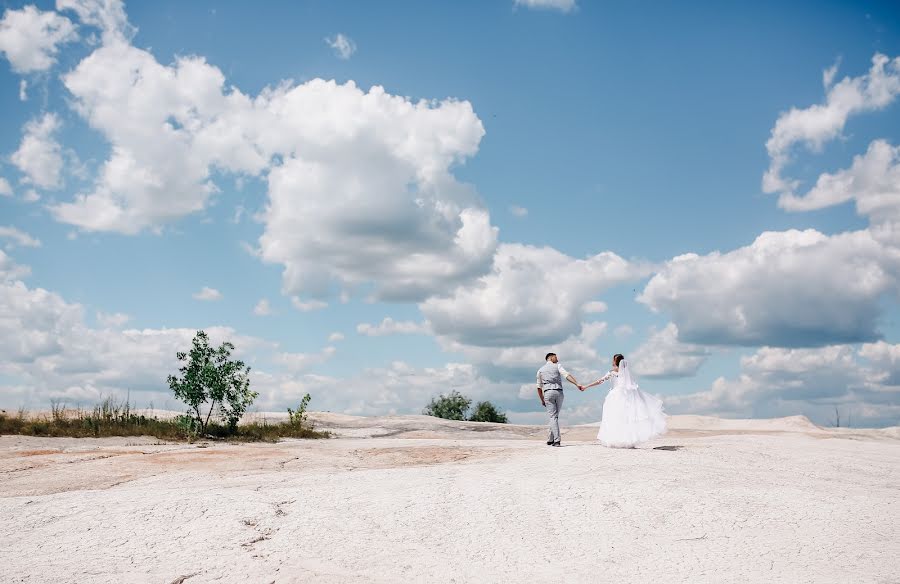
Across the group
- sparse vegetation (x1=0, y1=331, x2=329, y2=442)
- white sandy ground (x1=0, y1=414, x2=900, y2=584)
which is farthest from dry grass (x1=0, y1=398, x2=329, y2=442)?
white sandy ground (x1=0, y1=414, x2=900, y2=584)

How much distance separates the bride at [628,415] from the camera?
551 inches

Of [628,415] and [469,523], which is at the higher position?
[628,415]

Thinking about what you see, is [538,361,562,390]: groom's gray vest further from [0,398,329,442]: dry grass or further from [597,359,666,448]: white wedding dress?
[0,398,329,442]: dry grass

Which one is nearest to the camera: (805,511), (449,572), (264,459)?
(449,572)

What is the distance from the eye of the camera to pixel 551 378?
14.6 meters

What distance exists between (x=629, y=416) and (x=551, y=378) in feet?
5.67

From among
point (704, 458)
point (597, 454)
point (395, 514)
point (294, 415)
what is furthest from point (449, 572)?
point (294, 415)

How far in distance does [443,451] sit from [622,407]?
385cm

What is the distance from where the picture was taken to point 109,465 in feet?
41.3

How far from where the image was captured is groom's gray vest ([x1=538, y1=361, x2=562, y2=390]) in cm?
1463

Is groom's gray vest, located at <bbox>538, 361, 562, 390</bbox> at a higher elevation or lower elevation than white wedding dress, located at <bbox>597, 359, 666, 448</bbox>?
higher

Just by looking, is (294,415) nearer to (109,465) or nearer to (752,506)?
(109,465)

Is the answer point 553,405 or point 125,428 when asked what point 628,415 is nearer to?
point 553,405

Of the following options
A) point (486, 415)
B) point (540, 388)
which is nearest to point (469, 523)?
point (540, 388)
